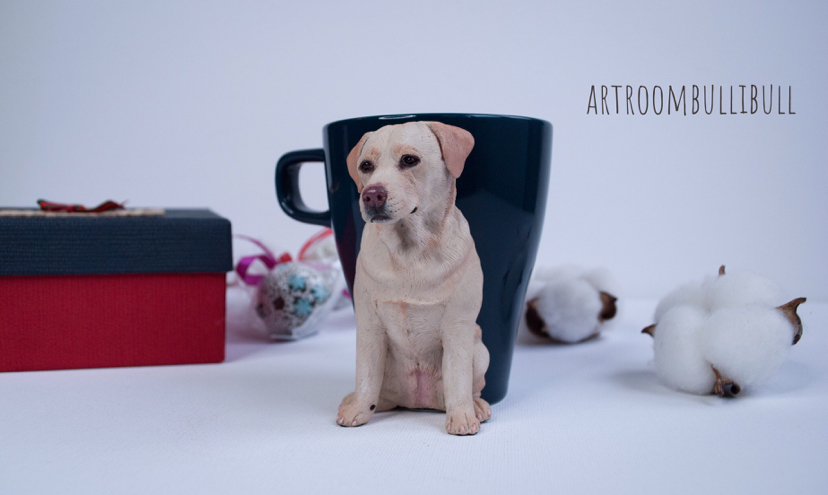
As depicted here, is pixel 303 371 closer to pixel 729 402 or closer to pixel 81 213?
pixel 81 213

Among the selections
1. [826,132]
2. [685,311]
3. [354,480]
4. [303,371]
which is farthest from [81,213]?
[826,132]

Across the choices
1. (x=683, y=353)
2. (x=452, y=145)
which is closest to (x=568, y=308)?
(x=683, y=353)

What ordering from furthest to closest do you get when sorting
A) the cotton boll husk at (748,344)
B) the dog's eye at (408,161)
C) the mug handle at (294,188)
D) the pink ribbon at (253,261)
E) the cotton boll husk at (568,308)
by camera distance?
the pink ribbon at (253,261)
the cotton boll husk at (568,308)
the mug handle at (294,188)
the cotton boll husk at (748,344)
the dog's eye at (408,161)

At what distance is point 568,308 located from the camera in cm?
148

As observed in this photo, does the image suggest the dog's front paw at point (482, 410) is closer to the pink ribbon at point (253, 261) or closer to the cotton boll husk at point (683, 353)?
the cotton boll husk at point (683, 353)

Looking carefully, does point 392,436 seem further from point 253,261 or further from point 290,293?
point 253,261

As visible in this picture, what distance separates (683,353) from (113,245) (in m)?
1.05

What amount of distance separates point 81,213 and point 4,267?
0.19 m

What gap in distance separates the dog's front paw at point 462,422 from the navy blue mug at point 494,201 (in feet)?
0.42

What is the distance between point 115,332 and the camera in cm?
134

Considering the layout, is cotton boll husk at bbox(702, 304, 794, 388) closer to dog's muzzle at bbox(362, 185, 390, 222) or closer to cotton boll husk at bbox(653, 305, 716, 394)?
cotton boll husk at bbox(653, 305, 716, 394)

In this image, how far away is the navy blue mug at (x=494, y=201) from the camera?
999mm

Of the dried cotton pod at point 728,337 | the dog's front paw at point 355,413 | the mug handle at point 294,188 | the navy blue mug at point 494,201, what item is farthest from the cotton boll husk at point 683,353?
the mug handle at point 294,188

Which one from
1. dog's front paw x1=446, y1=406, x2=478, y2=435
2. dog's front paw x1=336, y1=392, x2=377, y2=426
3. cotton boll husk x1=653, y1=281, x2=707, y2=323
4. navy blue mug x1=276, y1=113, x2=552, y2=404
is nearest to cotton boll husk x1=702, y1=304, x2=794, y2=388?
cotton boll husk x1=653, y1=281, x2=707, y2=323
